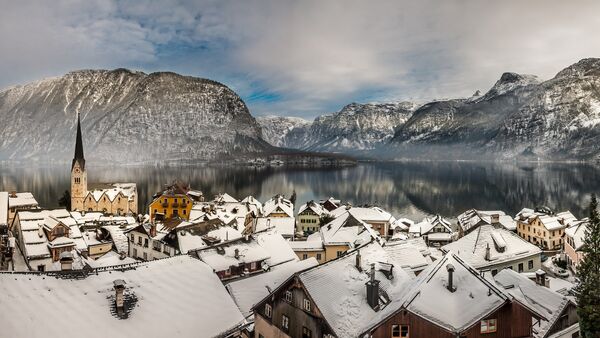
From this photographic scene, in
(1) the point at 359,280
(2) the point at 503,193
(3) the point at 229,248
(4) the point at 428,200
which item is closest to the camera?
(1) the point at 359,280

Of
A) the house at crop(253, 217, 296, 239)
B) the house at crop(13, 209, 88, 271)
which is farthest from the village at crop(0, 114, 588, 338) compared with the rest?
the house at crop(253, 217, 296, 239)

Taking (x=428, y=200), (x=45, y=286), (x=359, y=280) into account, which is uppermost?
(x=45, y=286)

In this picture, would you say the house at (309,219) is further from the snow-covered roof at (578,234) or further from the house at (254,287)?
the house at (254,287)

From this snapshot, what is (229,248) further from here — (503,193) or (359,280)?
(503,193)

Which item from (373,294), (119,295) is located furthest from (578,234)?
(119,295)

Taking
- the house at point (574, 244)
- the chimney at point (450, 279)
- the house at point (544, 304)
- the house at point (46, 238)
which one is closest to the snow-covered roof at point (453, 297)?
the chimney at point (450, 279)

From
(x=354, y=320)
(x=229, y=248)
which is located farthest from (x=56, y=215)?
(x=354, y=320)

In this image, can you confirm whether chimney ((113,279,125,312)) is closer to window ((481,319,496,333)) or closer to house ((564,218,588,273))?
window ((481,319,496,333))
